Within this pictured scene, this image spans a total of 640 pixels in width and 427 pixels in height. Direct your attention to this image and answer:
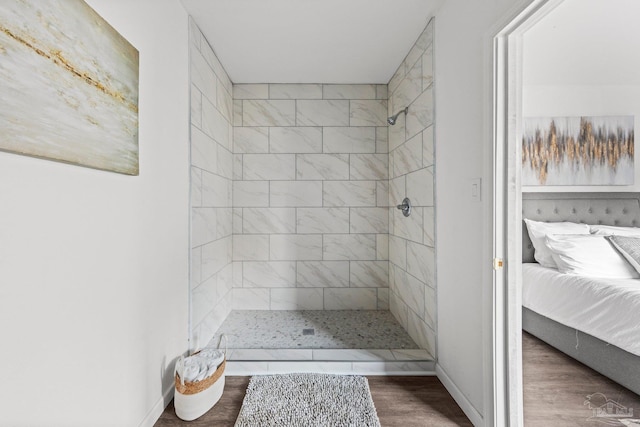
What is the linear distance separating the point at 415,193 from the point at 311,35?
1.49 metres

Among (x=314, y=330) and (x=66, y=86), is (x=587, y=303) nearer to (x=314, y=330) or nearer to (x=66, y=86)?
(x=314, y=330)

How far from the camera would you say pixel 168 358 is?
1630mm

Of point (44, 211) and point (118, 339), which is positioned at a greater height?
point (44, 211)

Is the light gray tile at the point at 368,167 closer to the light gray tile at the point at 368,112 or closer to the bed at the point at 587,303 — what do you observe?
the light gray tile at the point at 368,112

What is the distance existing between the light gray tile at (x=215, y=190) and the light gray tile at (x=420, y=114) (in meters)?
1.72

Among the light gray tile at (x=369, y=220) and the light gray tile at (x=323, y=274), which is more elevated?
the light gray tile at (x=369, y=220)

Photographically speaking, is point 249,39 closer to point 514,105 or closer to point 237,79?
point 237,79

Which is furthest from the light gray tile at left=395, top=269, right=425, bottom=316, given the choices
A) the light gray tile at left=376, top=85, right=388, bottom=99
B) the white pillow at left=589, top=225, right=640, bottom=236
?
the light gray tile at left=376, top=85, right=388, bottom=99

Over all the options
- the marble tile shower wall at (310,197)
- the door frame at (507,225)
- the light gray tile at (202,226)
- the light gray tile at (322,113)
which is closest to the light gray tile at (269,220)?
the marble tile shower wall at (310,197)

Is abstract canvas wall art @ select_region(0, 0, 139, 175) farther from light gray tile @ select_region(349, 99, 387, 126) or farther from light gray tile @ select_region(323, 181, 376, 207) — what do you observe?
light gray tile @ select_region(349, 99, 387, 126)

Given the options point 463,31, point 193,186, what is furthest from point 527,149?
point 193,186

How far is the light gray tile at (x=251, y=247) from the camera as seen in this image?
9.79 ft

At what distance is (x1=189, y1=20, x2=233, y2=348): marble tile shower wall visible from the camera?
6.50 ft

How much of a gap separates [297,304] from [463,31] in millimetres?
2689
